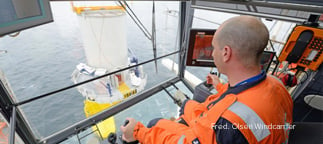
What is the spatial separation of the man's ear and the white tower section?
2.75 m

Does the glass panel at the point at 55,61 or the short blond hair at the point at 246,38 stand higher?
the short blond hair at the point at 246,38

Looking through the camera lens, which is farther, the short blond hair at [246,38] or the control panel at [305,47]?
the control panel at [305,47]

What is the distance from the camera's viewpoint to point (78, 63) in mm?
3232

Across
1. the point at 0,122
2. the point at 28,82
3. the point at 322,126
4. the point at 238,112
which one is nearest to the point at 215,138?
the point at 238,112

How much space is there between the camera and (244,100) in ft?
1.91

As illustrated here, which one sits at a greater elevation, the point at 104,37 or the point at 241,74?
the point at 241,74

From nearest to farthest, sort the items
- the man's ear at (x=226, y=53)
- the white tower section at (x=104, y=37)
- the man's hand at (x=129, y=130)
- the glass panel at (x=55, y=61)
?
1. the man's ear at (x=226, y=53)
2. the man's hand at (x=129, y=130)
3. the glass panel at (x=55, y=61)
4. the white tower section at (x=104, y=37)

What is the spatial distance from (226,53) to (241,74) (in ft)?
0.38

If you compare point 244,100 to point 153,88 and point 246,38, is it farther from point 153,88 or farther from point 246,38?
point 153,88

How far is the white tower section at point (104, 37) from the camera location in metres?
2.89

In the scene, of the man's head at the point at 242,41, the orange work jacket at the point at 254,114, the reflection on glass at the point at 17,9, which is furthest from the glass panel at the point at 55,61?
the orange work jacket at the point at 254,114

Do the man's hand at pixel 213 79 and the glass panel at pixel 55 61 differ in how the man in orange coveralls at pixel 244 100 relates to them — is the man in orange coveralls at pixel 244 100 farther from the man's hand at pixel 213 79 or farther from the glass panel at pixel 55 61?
the glass panel at pixel 55 61

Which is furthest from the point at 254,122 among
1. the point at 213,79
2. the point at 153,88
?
the point at 153,88

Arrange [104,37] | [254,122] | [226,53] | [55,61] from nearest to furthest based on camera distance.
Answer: [254,122], [226,53], [55,61], [104,37]
